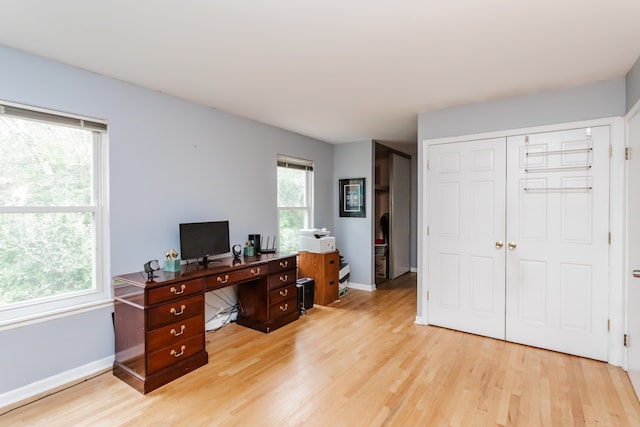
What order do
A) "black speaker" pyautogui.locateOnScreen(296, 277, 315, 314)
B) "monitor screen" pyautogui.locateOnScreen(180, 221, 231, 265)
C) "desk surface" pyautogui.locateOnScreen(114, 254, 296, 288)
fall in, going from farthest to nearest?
"black speaker" pyautogui.locateOnScreen(296, 277, 315, 314)
"monitor screen" pyautogui.locateOnScreen(180, 221, 231, 265)
"desk surface" pyautogui.locateOnScreen(114, 254, 296, 288)

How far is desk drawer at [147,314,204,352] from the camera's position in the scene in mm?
2334

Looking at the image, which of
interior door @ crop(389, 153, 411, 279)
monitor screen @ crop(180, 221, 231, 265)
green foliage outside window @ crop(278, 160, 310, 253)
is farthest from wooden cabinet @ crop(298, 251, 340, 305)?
interior door @ crop(389, 153, 411, 279)

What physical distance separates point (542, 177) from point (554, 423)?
1983 mm

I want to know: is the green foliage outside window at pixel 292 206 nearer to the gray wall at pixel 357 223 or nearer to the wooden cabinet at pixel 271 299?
the gray wall at pixel 357 223

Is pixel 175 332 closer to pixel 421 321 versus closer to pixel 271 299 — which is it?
pixel 271 299

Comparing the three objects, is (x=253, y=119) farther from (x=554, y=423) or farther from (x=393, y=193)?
(x=554, y=423)

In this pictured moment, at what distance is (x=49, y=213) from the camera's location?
238 centimetres

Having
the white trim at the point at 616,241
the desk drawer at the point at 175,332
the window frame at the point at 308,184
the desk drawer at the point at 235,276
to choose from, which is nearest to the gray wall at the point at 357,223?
the window frame at the point at 308,184

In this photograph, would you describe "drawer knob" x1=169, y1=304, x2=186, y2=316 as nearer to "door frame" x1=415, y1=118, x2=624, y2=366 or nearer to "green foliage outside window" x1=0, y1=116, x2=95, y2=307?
"green foliage outside window" x1=0, y1=116, x2=95, y2=307

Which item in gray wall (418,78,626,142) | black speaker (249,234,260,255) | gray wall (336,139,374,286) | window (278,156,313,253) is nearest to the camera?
gray wall (418,78,626,142)

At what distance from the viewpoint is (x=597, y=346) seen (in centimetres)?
274

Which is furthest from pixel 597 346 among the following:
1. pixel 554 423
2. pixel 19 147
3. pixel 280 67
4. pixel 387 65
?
pixel 19 147

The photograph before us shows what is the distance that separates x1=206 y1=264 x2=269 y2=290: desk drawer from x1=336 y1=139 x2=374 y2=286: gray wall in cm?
209

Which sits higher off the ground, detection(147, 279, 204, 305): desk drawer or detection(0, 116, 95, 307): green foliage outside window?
detection(0, 116, 95, 307): green foliage outside window
